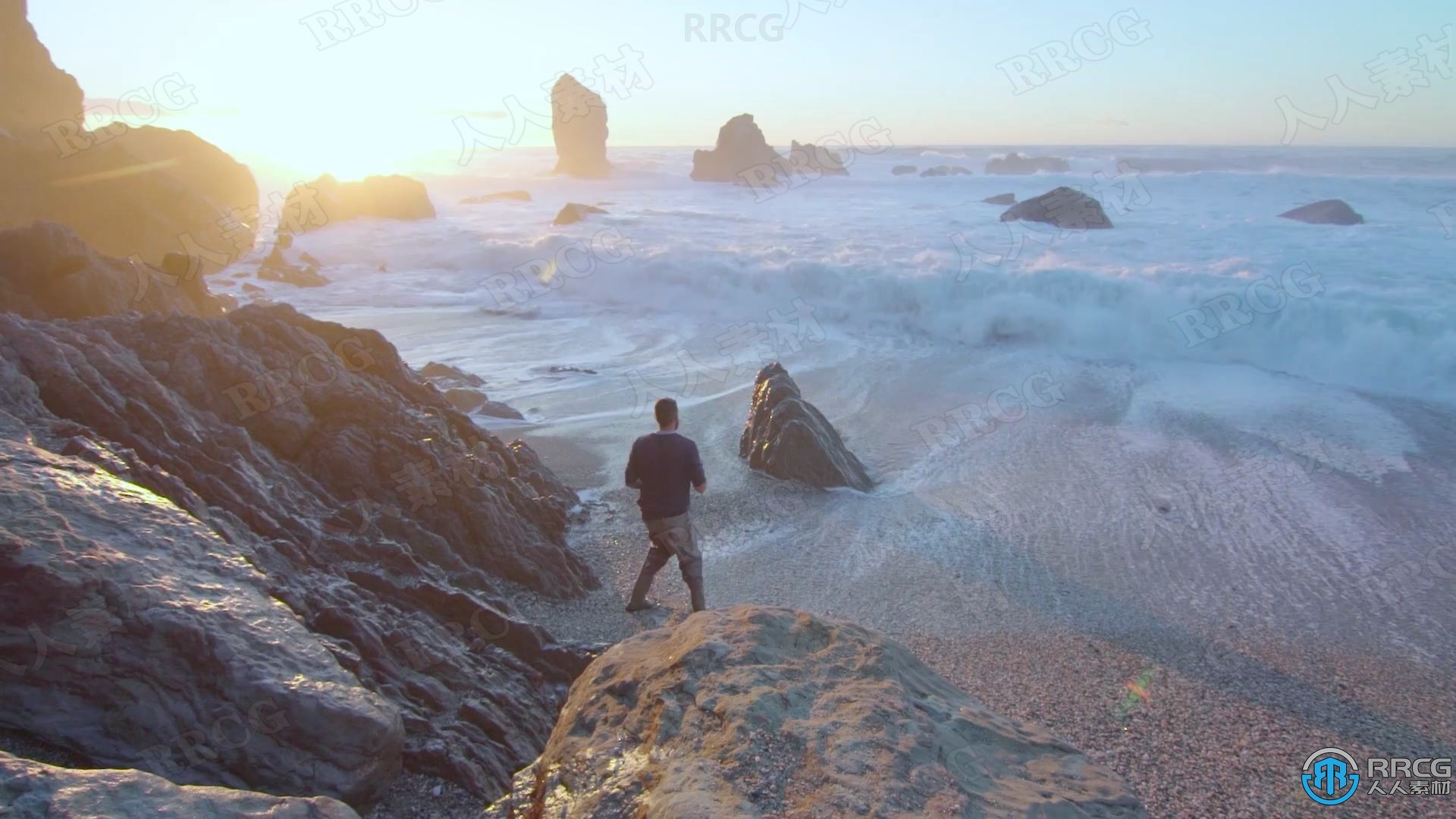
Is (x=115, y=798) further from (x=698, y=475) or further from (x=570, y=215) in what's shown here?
(x=570, y=215)

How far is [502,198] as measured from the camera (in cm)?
4822

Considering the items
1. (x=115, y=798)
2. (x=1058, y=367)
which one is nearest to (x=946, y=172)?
(x=1058, y=367)

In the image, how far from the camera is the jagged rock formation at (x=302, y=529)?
9.42 feet

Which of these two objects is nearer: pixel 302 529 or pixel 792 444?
pixel 302 529

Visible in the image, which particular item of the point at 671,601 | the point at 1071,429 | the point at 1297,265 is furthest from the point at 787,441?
the point at 1297,265

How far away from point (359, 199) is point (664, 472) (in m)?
34.9

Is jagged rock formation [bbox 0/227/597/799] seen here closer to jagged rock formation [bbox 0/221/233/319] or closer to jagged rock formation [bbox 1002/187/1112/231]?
jagged rock formation [bbox 0/221/233/319]

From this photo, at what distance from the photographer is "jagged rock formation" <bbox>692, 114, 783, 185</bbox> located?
52.6 m

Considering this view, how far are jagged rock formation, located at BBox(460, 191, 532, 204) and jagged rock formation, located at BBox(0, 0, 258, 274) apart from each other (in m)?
19.3

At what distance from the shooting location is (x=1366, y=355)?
1199cm

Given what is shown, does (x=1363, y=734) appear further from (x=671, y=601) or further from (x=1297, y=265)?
(x=1297, y=265)

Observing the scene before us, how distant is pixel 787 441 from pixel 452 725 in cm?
480

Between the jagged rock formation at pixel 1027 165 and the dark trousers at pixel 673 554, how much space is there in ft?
168

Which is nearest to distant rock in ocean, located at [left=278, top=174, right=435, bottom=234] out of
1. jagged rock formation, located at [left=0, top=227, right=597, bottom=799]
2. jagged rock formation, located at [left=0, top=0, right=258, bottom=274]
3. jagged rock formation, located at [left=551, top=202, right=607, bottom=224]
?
jagged rock formation, located at [left=0, top=0, right=258, bottom=274]
